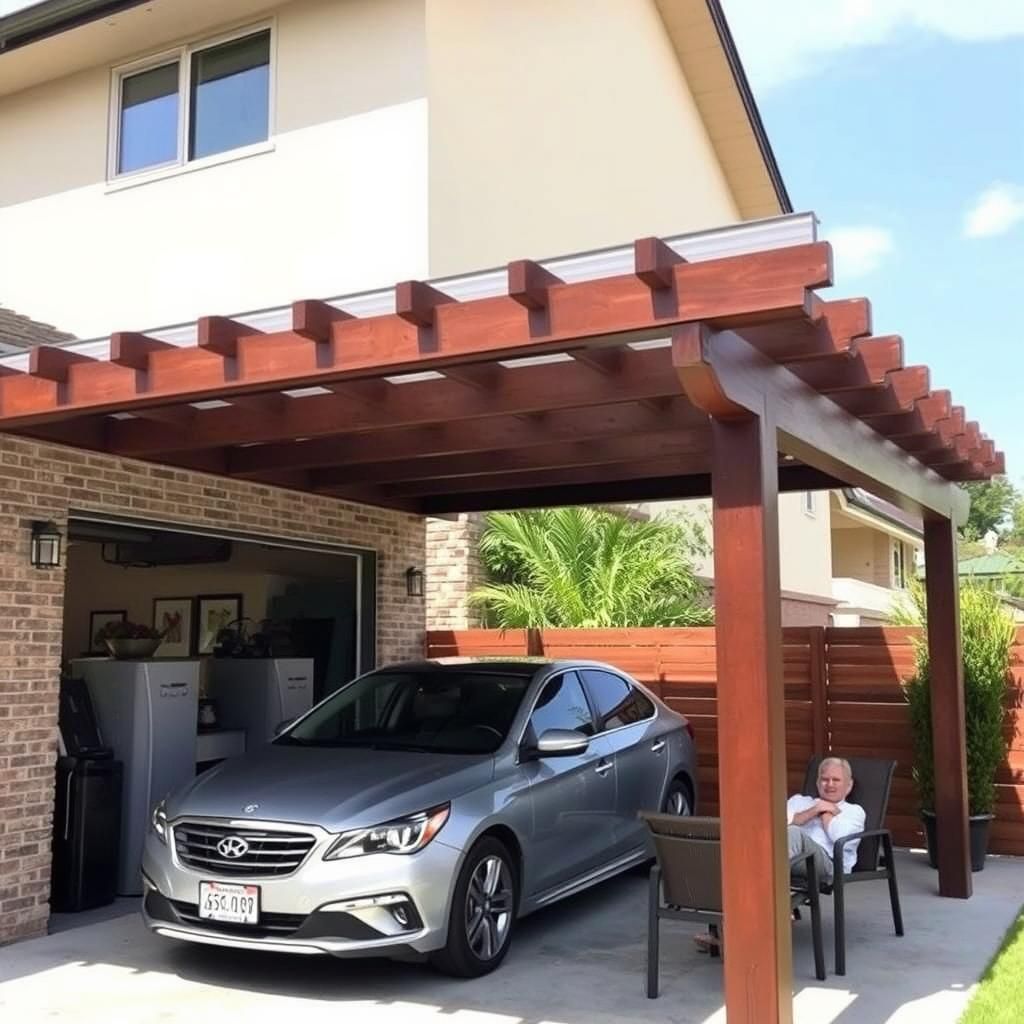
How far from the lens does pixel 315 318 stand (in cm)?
510

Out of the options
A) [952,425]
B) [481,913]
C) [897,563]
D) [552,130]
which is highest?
[552,130]

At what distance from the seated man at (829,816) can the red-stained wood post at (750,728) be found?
5.66 feet

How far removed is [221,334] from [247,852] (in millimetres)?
2504

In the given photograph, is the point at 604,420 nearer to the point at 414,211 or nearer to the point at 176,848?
the point at 176,848

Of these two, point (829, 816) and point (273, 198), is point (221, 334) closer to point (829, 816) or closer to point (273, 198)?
point (829, 816)

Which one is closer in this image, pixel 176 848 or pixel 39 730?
pixel 176 848

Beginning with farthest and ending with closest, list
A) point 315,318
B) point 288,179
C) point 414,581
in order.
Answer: point 288,179
point 414,581
point 315,318

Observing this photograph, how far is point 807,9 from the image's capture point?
14945 millimetres

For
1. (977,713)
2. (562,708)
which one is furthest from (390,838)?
(977,713)

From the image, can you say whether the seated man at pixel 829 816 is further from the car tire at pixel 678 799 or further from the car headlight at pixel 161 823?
the car headlight at pixel 161 823

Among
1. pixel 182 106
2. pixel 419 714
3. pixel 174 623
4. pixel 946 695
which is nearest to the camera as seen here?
pixel 419 714

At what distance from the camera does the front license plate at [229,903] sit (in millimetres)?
5785

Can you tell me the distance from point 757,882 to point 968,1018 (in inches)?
58.6

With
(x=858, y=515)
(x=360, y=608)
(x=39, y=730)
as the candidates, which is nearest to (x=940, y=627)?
(x=360, y=608)
